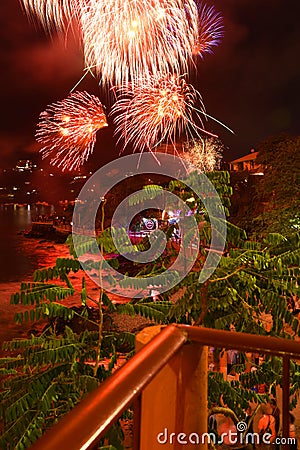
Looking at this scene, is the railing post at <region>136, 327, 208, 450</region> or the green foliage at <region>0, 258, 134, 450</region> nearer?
the railing post at <region>136, 327, 208, 450</region>

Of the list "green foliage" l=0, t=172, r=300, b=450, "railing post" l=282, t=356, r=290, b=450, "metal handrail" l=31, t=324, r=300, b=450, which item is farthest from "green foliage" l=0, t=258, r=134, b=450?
"metal handrail" l=31, t=324, r=300, b=450

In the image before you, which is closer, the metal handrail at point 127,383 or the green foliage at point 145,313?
the metal handrail at point 127,383

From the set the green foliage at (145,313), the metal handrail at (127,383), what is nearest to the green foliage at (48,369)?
the green foliage at (145,313)

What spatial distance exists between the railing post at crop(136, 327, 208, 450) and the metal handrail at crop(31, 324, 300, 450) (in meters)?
0.11

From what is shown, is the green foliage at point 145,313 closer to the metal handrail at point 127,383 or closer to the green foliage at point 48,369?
the green foliage at point 48,369

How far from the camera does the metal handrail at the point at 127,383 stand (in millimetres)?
775

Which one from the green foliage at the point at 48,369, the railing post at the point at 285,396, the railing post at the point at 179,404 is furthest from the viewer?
the green foliage at the point at 48,369

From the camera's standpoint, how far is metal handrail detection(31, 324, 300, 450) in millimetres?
775

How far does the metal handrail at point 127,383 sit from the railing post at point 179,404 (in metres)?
0.11

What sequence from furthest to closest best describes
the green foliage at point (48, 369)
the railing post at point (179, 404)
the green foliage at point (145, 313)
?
the green foliage at point (145, 313), the green foliage at point (48, 369), the railing post at point (179, 404)

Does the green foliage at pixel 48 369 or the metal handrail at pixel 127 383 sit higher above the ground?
the metal handrail at pixel 127 383

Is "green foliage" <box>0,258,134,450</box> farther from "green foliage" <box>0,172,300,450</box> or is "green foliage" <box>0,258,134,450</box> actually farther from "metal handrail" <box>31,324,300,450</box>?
"metal handrail" <box>31,324,300,450</box>

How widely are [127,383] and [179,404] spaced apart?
721mm

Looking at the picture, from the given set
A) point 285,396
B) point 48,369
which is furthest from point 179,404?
point 48,369
